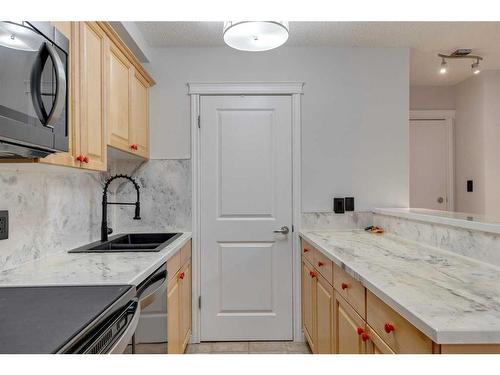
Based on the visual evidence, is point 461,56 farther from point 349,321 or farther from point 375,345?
point 375,345

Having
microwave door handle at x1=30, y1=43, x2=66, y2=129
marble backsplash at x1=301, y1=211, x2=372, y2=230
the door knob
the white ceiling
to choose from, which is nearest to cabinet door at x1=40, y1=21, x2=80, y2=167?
microwave door handle at x1=30, y1=43, x2=66, y2=129

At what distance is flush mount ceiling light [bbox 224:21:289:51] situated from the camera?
5.01 feet

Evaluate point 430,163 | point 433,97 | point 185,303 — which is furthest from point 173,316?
point 433,97

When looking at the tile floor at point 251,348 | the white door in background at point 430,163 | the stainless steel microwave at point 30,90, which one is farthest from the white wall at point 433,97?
the stainless steel microwave at point 30,90

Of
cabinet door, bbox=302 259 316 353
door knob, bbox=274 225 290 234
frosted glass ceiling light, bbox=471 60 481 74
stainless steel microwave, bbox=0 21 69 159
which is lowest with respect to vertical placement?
cabinet door, bbox=302 259 316 353

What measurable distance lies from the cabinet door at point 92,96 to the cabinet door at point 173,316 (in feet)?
Result: 2.58

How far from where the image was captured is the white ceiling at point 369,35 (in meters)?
2.44

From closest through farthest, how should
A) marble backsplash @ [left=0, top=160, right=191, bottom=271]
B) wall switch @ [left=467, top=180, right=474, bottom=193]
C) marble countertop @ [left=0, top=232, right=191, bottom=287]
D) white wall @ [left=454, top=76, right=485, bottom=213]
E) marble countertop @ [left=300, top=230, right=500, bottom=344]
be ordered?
marble countertop @ [left=300, top=230, right=500, bottom=344] < marble countertop @ [left=0, top=232, right=191, bottom=287] < marble backsplash @ [left=0, top=160, right=191, bottom=271] < white wall @ [left=454, top=76, right=485, bottom=213] < wall switch @ [left=467, top=180, right=474, bottom=193]

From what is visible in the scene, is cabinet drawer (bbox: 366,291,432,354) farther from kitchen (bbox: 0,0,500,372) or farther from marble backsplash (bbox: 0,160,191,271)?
marble backsplash (bbox: 0,160,191,271)

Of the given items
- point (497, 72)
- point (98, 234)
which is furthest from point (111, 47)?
point (497, 72)

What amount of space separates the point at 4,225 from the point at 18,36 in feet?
2.92

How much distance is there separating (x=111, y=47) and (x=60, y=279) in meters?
1.32
